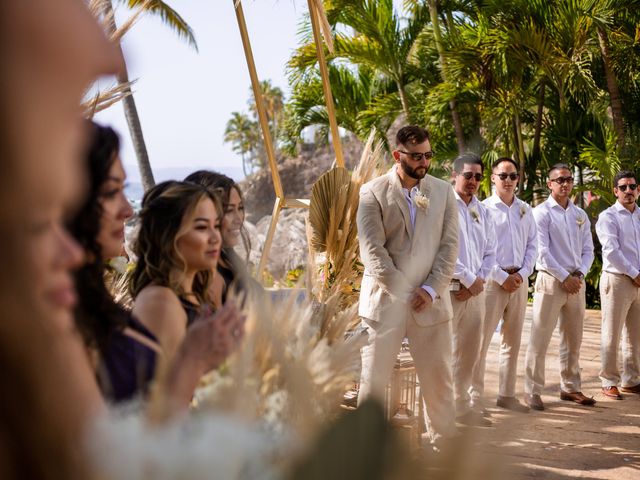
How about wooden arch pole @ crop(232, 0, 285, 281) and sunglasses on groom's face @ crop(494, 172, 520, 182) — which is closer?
wooden arch pole @ crop(232, 0, 285, 281)

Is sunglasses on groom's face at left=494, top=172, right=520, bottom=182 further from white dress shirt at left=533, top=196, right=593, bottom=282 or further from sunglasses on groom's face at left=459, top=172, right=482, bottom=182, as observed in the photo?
sunglasses on groom's face at left=459, top=172, right=482, bottom=182

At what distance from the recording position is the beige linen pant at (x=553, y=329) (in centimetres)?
632

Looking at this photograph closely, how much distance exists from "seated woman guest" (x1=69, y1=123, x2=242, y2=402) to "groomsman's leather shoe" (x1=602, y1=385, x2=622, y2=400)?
624cm

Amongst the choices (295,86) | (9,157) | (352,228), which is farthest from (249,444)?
(295,86)

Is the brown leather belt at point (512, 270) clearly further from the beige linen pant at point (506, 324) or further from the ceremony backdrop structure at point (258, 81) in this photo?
the ceremony backdrop structure at point (258, 81)

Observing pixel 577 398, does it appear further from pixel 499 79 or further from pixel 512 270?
pixel 499 79

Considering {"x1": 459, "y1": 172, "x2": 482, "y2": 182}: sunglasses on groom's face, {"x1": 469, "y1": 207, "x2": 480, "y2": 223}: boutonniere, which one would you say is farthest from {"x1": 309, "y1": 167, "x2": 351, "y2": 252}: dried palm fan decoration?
{"x1": 469, "y1": 207, "x2": 480, "y2": 223}: boutonniere

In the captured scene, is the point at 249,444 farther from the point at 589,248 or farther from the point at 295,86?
the point at 295,86

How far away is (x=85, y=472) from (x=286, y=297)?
355mm

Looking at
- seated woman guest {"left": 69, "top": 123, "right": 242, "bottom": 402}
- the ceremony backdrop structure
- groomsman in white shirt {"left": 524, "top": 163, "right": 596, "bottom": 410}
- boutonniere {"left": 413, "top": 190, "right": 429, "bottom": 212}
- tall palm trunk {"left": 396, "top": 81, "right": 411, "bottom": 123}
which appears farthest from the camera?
tall palm trunk {"left": 396, "top": 81, "right": 411, "bottom": 123}

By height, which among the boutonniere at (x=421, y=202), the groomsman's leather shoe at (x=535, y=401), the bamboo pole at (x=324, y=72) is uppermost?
the bamboo pole at (x=324, y=72)

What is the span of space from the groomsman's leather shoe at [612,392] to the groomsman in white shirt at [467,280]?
1.65 meters

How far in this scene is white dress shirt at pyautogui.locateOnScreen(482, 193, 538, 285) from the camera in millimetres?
6176

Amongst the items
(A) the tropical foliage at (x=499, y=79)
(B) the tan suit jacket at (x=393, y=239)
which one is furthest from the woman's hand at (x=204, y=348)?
(A) the tropical foliage at (x=499, y=79)
